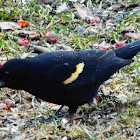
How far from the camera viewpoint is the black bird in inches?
191

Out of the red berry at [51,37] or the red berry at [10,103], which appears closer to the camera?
the red berry at [10,103]

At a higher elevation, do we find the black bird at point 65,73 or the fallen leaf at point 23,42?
the black bird at point 65,73

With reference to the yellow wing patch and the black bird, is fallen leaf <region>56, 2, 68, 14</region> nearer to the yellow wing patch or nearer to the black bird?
the black bird

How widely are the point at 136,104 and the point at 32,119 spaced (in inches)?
47.5

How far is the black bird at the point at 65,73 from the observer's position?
16.0 feet

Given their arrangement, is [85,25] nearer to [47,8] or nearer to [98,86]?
[47,8]

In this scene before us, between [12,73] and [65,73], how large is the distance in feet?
1.95

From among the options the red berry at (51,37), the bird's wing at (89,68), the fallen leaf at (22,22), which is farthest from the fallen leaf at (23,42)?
the bird's wing at (89,68)

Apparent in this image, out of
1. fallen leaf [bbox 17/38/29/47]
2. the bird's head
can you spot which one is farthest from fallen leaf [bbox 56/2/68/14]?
the bird's head

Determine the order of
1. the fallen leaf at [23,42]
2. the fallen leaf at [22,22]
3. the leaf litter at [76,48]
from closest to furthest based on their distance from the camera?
the leaf litter at [76,48], the fallen leaf at [23,42], the fallen leaf at [22,22]

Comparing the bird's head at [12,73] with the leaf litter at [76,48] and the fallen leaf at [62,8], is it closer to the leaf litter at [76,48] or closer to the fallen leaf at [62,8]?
the leaf litter at [76,48]

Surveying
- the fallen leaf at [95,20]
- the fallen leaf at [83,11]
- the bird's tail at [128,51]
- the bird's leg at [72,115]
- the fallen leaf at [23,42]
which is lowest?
the bird's leg at [72,115]

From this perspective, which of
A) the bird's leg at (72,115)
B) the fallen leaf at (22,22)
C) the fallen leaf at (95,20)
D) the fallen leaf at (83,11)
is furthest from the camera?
the fallen leaf at (83,11)

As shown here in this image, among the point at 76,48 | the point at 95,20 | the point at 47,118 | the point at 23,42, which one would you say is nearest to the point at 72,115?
the point at 47,118
